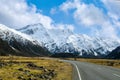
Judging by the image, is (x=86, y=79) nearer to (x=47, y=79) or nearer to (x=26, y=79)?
(x=47, y=79)

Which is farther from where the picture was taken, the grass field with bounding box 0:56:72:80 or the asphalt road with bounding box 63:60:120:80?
the grass field with bounding box 0:56:72:80

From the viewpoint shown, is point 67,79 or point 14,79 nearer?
point 14,79

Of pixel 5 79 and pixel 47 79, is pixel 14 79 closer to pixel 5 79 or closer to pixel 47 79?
pixel 5 79

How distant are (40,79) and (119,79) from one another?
26.2ft

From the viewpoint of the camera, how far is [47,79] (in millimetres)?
27688

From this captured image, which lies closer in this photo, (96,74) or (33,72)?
(96,74)

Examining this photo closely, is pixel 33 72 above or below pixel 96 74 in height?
above

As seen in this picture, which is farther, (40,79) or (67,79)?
(67,79)

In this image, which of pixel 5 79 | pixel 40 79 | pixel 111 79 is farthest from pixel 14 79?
pixel 111 79

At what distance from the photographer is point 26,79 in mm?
26672

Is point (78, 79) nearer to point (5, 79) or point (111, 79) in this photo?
point (111, 79)

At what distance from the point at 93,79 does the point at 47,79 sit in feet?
15.2

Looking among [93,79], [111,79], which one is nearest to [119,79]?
[111,79]

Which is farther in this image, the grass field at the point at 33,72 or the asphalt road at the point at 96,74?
the grass field at the point at 33,72
